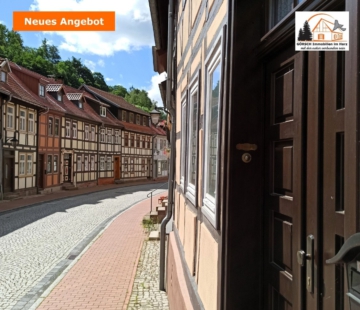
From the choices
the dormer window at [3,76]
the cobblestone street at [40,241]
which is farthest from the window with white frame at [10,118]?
the cobblestone street at [40,241]

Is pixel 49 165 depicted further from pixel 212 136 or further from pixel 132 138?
pixel 212 136

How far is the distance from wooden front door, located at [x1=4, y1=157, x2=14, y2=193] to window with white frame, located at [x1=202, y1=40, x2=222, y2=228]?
61.0ft

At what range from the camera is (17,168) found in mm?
20766

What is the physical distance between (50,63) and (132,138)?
24264 millimetres

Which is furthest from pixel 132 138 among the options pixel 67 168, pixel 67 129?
pixel 67 129

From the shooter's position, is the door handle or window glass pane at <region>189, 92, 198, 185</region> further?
window glass pane at <region>189, 92, 198, 185</region>

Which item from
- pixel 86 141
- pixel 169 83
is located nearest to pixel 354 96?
pixel 169 83

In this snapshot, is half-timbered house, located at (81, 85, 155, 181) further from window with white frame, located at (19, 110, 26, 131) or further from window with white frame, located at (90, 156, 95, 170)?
window with white frame, located at (19, 110, 26, 131)

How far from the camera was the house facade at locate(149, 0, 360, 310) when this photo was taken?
1374 mm

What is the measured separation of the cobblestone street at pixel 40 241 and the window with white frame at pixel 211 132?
4.38 metres

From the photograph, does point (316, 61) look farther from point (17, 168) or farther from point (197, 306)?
point (17, 168)

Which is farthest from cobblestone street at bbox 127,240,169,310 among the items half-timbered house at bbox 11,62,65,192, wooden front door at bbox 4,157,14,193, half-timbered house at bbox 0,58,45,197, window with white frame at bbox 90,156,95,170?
window with white frame at bbox 90,156,95,170

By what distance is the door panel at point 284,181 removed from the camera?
5.50ft

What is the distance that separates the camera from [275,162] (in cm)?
199
